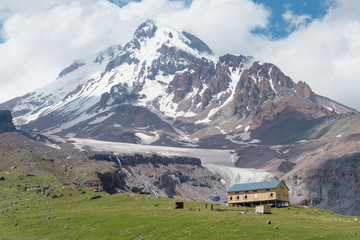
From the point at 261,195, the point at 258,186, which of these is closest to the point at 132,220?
the point at 261,195

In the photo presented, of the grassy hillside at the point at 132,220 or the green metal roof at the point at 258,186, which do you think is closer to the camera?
the grassy hillside at the point at 132,220

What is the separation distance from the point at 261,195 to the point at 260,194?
0.37 m

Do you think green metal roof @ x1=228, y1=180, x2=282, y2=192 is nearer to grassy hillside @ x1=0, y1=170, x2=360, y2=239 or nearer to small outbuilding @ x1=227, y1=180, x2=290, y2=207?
small outbuilding @ x1=227, y1=180, x2=290, y2=207

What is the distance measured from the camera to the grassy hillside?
236 feet

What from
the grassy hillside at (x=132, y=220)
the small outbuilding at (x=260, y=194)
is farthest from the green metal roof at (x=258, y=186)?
the grassy hillside at (x=132, y=220)

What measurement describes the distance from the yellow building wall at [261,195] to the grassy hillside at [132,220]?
41.8 feet

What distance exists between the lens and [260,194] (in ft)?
383

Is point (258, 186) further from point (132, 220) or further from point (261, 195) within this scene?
point (132, 220)

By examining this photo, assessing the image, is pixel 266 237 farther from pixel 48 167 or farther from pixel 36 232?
pixel 48 167

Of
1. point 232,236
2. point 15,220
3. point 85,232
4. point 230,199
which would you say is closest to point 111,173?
point 230,199

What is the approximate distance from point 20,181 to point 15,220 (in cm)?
3431

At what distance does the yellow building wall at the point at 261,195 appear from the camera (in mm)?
114125

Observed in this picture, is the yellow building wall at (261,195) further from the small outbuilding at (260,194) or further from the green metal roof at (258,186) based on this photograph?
the green metal roof at (258,186)

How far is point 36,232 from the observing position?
A: 3499 inches
